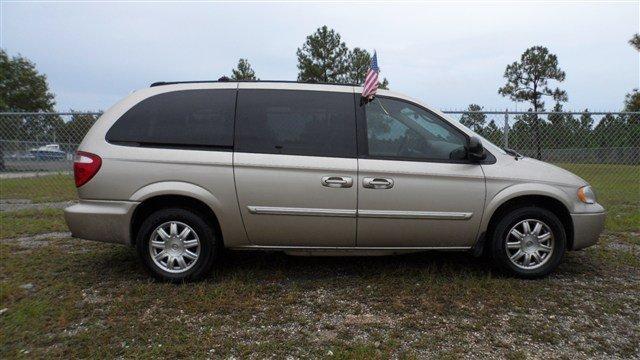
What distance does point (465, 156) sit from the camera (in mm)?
3994

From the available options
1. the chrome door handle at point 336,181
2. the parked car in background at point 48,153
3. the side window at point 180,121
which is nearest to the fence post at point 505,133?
the chrome door handle at point 336,181

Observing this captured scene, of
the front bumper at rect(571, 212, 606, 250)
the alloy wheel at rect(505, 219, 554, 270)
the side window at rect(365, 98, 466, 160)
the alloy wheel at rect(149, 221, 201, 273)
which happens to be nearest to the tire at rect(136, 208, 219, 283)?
the alloy wheel at rect(149, 221, 201, 273)

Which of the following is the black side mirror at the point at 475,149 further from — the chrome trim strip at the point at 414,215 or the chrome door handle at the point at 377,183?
the chrome door handle at the point at 377,183

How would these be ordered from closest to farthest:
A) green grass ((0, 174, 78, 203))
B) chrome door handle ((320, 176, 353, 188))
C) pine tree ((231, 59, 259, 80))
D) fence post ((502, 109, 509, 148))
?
chrome door handle ((320, 176, 353, 188))
fence post ((502, 109, 509, 148))
green grass ((0, 174, 78, 203))
pine tree ((231, 59, 259, 80))

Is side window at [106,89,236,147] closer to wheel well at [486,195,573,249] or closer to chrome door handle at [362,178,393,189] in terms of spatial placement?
chrome door handle at [362,178,393,189]

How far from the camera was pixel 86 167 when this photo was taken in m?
3.89

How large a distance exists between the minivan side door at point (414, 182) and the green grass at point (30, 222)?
189 inches

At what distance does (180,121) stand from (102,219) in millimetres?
1087

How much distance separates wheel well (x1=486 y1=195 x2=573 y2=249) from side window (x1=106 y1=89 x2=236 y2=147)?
2501mm

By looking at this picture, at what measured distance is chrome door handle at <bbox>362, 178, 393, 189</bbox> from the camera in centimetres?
386

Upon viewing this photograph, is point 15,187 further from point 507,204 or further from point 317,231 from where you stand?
point 507,204

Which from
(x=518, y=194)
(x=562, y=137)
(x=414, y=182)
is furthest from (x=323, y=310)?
(x=562, y=137)

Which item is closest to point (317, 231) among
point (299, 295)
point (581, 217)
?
point (299, 295)

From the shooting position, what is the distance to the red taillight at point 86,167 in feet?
12.7
